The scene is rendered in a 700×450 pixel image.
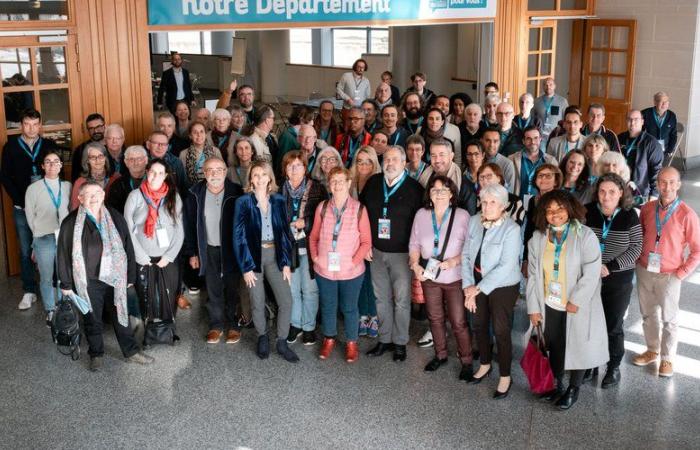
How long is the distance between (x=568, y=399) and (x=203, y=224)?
9.03 ft

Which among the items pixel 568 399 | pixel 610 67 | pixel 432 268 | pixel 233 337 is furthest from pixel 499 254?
pixel 610 67

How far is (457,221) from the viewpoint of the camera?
198 inches

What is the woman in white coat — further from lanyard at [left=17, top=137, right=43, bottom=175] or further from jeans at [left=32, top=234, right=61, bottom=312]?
lanyard at [left=17, top=137, right=43, bottom=175]

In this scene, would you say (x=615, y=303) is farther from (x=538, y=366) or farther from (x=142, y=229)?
(x=142, y=229)

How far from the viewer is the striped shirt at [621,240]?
189 inches

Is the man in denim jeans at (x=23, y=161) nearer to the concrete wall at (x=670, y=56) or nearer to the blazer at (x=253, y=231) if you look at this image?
the blazer at (x=253, y=231)

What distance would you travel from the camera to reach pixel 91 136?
6.80 metres

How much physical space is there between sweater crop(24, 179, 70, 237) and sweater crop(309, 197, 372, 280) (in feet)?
6.80

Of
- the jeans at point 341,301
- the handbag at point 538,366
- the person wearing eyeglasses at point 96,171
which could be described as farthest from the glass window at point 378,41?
the handbag at point 538,366

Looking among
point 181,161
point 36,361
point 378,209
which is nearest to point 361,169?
point 378,209

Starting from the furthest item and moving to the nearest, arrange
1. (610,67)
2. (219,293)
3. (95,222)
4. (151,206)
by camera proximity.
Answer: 1. (610,67)
2. (219,293)
3. (151,206)
4. (95,222)

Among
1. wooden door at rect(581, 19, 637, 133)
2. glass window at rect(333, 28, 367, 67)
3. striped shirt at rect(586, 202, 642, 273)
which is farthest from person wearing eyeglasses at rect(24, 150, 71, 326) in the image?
glass window at rect(333, 28, 367, 67)

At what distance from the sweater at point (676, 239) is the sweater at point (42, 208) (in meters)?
4.25

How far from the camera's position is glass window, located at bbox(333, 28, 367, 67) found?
1880 cm
